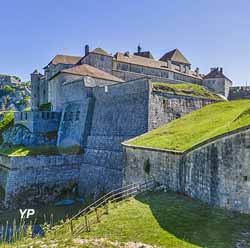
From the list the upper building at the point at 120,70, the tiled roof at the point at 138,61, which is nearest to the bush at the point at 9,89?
the upper building at the point at 120,70

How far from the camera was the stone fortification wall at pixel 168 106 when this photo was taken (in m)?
22.1

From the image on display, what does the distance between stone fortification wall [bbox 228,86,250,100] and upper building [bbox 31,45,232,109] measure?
102 cm

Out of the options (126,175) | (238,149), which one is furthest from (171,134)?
(238,149)

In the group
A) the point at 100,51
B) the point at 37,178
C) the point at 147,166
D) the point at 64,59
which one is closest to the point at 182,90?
the point at 147,166

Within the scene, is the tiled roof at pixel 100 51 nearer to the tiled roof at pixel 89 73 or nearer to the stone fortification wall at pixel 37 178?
the tiled roof at pixel 89 73

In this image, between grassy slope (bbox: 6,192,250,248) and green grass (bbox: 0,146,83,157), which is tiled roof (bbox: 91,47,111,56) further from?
grassy slope (bbox: 6,192,250,248)

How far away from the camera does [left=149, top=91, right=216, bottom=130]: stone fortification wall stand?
72.4 ft

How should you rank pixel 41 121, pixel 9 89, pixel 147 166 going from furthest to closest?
pixel 9 89 → pixel 41 121 → pixel 147 166

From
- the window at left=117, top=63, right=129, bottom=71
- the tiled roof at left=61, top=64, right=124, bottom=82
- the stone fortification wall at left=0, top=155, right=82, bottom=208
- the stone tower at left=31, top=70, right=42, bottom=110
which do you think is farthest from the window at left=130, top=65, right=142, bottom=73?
the stone fortification wall at left=0, top=155, right=82, bottom=208

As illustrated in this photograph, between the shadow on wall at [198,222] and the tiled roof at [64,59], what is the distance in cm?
3221

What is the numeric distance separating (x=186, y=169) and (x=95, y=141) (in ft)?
48.2

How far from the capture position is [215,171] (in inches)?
425

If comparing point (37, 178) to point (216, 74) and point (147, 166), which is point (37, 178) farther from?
point (216, 74)

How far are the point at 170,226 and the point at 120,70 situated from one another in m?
33.4
